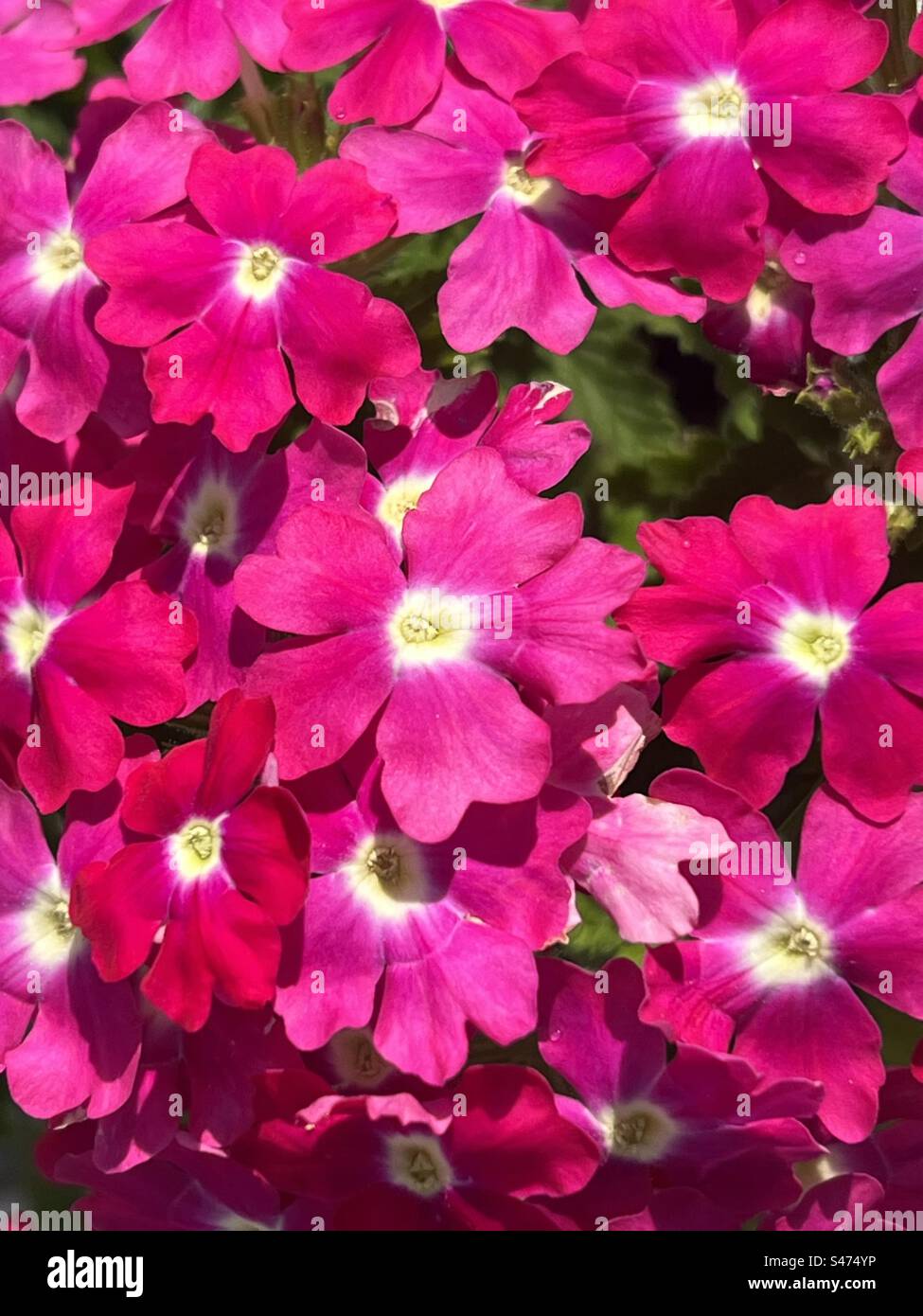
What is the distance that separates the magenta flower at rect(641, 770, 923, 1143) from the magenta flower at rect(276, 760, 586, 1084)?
0.24ft

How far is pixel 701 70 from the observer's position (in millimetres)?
922

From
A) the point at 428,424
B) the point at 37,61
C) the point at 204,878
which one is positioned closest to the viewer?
the point at 204,878

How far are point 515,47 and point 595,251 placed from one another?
4.8 inches

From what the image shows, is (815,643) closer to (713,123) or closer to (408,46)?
(713,123)

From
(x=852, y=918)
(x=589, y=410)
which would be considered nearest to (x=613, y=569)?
(x=852, y=918)

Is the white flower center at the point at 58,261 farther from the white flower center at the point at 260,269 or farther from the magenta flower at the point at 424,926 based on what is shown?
the magenta flower at the point at 424,926

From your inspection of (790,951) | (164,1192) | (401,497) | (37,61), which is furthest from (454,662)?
(37,61)

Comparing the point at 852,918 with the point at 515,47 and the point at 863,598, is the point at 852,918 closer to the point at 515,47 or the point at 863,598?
the point at 863,598

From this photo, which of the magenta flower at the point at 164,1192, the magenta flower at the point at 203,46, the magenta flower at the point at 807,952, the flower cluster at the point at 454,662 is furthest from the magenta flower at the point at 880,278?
the magenta flower at the point at 164,1192

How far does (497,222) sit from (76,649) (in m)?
0.32

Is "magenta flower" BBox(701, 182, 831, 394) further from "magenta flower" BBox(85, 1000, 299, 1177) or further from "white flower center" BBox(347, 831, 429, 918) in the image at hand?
"magenta flower" BBox(85, 1000, 299, 1177)

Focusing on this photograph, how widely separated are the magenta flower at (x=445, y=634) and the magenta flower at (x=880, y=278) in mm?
192

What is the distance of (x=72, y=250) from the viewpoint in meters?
0.96

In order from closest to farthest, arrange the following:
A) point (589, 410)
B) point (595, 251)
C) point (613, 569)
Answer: point (613, 569), point (595, 251), point (589, 410)
